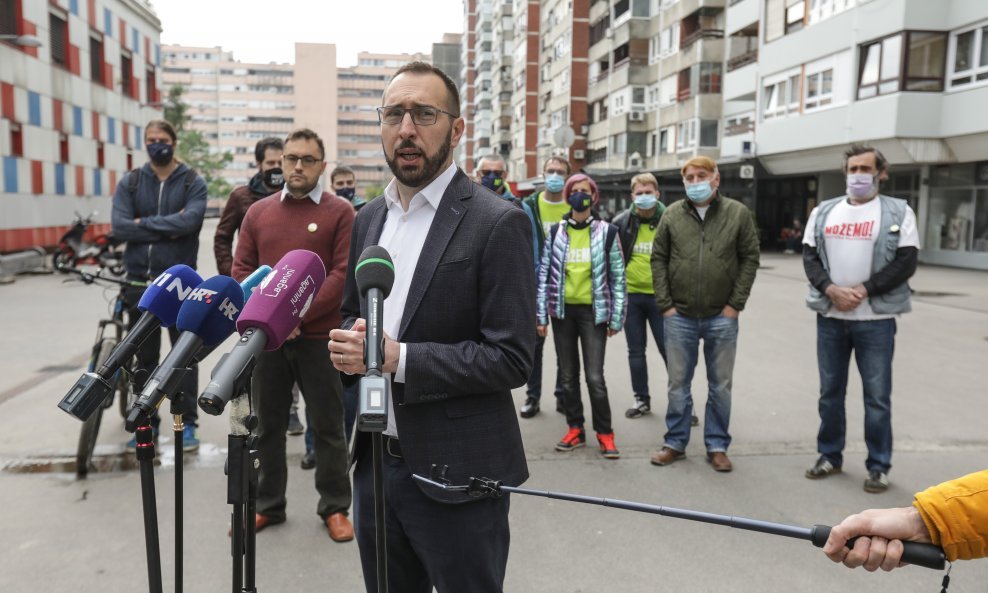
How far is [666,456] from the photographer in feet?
18.5

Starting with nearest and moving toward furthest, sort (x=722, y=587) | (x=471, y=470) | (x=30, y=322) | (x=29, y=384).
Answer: (x=471, y=470)
(x=722, y=587)
(x=29, y=384)
(x=30, y=322)

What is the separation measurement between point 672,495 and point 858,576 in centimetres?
132

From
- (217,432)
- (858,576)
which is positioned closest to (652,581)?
(858,576)

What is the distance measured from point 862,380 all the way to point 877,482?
2.26ft

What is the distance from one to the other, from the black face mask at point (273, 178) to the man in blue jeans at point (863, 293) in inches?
157

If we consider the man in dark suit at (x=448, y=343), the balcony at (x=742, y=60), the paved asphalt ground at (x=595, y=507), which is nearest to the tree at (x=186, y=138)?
the balcony at (x=742, y=60)

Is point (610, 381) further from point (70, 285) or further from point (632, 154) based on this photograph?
point (632, 154)

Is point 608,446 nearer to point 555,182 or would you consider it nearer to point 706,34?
point 555,182

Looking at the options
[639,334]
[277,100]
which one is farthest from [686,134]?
[277,100]

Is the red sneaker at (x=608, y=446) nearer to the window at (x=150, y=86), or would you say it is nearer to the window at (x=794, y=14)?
the window at (x=794, y=14)

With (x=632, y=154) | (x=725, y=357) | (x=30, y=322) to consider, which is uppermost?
(x=632, y=154)

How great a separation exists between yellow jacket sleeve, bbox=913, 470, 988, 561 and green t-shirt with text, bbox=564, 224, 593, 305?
438 centimetres

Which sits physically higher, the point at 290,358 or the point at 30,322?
the point at 290,358

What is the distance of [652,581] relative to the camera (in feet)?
12.5
